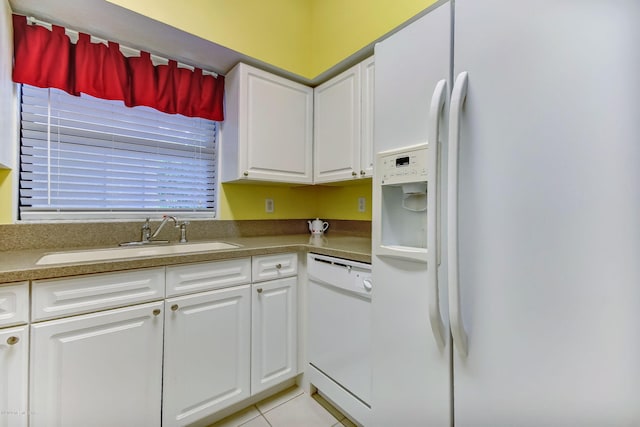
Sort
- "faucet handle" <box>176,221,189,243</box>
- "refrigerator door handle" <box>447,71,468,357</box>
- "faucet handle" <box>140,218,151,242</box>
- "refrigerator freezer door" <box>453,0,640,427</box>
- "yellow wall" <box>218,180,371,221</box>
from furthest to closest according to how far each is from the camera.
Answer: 1. "yellow wall" <box>218,180,371,221</box>
2. "faucet handle" <box>176,221,189,243</box>
3. "faucet handle" <box>140,218,151,242</box>
4. "refrigerator door handle" <box>447,71,468,357</box>
5. "refrigerator freezer door" <box>453,0,640,427</box>

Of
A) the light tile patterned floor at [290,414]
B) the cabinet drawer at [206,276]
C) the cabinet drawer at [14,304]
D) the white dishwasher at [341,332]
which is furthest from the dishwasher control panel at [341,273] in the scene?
the cabinet drawer at [14,304]

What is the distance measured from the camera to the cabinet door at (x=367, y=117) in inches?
66.7

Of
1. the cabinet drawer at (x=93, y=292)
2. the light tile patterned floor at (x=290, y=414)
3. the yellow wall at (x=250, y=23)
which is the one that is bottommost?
→ the light tile patterned floor at (x=290, y=414)

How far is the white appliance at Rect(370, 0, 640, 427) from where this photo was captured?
0.58 meters

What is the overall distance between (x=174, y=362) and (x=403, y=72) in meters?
1.60

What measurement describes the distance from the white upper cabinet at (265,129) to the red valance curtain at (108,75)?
0.19 meters

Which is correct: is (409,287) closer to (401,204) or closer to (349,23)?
(401,204)

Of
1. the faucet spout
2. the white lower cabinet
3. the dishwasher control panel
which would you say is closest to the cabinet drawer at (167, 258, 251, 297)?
the white lower cabinet

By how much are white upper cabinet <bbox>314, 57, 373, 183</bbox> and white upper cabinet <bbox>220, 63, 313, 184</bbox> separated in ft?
0.33

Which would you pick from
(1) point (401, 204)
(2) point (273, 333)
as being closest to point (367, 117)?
(1) point (401, 204)

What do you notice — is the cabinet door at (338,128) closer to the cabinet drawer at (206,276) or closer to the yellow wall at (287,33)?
the yellow wall at (287,33)

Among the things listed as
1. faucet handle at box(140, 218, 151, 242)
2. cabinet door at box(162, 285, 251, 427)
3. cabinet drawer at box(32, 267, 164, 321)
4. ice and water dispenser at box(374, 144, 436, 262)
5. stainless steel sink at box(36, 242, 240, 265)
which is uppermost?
ice and water dispenser at box(374, 144, 436, 262)

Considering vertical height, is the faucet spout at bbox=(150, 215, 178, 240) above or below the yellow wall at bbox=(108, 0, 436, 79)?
below

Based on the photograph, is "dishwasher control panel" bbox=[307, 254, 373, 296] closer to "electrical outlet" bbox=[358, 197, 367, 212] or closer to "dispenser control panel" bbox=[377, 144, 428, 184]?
"dispenser control panel" bbox=[377, 144, 428, 184]
